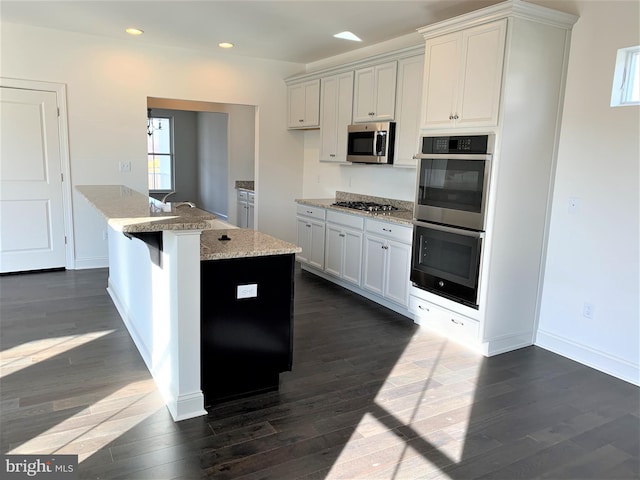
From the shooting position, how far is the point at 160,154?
1056cm

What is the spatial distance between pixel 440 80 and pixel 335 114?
1.93 meters

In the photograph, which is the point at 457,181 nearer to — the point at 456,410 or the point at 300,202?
the point at 456,410

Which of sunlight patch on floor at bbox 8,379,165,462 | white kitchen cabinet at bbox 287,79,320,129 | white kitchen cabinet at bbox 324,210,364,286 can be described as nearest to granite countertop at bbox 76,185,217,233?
sunlight patch on floor at bbox 8,379,165,462

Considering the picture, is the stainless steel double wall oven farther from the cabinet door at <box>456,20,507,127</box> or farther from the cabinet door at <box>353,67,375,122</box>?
the cabinet door at <box>353,67,375,122</box>

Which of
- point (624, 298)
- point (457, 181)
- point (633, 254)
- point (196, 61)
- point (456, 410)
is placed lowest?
point (456, 410)

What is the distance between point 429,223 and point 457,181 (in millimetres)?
424

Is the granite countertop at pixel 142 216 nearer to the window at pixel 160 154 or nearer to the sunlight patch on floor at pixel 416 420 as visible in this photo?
the sunlight patch on floor at pixel 416 420

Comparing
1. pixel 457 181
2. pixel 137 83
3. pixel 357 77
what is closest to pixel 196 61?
pixel 137 83

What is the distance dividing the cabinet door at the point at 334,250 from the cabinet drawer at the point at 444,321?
1.11 metres

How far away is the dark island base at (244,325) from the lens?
2.58m

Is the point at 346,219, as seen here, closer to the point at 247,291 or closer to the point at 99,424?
the point at 247,291

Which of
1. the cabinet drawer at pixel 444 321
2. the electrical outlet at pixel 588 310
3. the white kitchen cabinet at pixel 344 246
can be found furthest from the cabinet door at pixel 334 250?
the electrical outlet at pixel 588 310

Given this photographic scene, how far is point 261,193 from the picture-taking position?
653 centimetres

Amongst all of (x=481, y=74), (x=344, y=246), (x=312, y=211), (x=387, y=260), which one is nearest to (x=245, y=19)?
(x=312, y=211)
